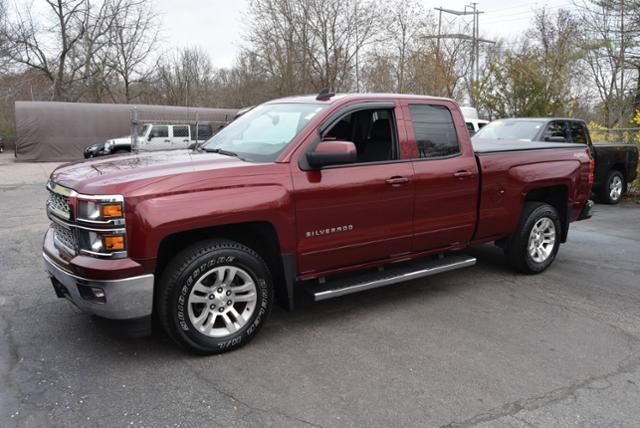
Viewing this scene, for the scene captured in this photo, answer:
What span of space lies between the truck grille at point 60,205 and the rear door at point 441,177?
2.88m

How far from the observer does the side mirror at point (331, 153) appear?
3914mm

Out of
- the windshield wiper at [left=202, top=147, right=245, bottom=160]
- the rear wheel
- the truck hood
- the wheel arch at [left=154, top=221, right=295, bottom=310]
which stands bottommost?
the rear wheel

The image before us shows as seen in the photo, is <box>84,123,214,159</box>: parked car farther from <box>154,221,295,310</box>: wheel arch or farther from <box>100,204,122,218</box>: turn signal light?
<box>100,204,122,218</box>: turn signal light

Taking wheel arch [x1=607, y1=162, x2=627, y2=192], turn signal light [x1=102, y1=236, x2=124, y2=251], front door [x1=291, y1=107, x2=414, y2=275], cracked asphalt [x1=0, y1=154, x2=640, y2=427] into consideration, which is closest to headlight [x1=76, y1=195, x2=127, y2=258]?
turn signal light [x1=102, y1=236, x2=124, y2=251]

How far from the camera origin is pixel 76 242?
11.5ft

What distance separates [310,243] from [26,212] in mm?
8571

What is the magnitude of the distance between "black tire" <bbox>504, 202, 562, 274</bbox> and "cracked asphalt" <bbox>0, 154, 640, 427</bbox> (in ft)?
1.09

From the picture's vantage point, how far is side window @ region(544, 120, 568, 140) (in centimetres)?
1020

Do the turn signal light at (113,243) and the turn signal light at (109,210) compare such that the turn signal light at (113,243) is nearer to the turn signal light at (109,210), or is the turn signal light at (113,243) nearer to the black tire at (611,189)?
the turn signal light at (109,210)

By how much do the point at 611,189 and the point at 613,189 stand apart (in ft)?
0.31

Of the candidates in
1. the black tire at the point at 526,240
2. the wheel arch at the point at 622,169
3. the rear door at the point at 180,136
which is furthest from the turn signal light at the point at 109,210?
the rear door at the point at 180,136

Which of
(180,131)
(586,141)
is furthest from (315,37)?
(586,141)

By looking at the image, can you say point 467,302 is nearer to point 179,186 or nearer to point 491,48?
point 179,186

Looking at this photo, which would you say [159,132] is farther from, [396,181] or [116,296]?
[116,296]
